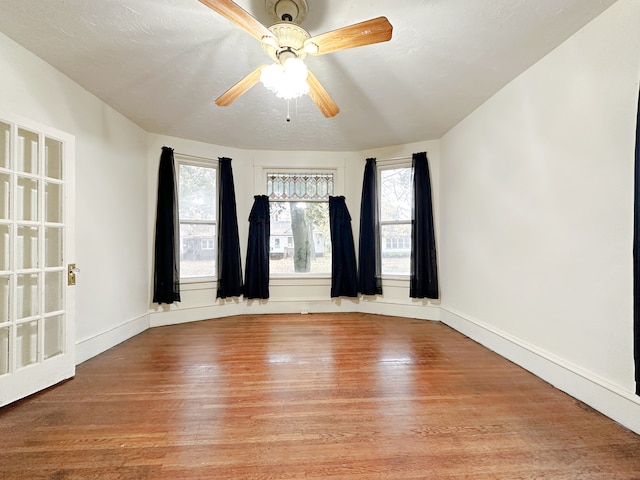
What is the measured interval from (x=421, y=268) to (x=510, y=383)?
1778mm

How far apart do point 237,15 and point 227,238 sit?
2.86 metres

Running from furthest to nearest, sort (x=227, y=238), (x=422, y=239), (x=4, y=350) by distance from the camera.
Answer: (x=227, y=238), (x=422, y=239), (x=4, y=350)

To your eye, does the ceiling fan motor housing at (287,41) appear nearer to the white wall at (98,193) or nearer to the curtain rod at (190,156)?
the white wall at (98,193)

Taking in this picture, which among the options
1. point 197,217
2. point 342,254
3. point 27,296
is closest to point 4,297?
point 27,296

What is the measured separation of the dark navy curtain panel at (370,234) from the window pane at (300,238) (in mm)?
566

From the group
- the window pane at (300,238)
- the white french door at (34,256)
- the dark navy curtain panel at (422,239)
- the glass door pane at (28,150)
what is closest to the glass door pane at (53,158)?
the white french door at (34,256)

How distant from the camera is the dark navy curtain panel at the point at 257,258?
13.1ft

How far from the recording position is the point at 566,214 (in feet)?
6.42

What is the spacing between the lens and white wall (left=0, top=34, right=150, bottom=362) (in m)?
2.09

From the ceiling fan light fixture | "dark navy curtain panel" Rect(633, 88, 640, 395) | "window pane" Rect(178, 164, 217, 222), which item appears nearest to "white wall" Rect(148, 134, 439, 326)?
"window pane" Rect(178, 164, 217, 222)

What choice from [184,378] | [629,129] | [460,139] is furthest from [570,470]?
[460,139]

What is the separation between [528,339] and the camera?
90.6 inches

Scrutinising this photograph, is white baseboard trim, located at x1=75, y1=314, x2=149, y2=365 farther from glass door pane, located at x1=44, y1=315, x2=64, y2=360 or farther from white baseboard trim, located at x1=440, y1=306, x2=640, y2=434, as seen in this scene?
white baseboard trim, located at x1=440, y1=306, x2=640, y2=434

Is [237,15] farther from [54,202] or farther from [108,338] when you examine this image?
[108,338]
